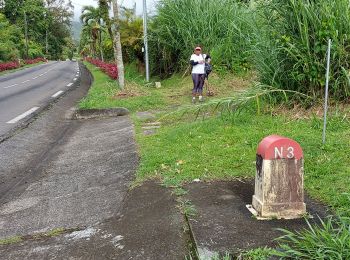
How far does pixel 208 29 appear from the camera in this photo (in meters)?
13.9

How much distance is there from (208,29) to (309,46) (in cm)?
745

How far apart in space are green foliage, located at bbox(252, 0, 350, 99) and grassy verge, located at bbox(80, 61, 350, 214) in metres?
0.61

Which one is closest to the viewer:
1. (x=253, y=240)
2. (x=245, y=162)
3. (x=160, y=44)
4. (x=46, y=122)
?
(x=253, y=240)

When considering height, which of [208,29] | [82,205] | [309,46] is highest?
[208,29]

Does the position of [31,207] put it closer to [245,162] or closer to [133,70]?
[245,162]

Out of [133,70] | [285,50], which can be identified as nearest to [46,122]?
[285,50]

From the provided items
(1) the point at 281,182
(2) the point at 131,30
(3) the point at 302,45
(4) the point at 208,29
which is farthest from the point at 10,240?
(2) the point at 131,30

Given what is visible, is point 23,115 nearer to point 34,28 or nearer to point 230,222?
point 230,222

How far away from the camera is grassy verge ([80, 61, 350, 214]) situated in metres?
4.38

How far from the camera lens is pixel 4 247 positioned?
3.51 metres

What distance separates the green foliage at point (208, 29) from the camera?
44.7ft

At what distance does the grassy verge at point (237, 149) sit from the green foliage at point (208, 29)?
5.81 meters

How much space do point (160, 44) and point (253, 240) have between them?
14033 mm

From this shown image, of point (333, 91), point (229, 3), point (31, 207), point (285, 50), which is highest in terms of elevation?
point (229, 3)
